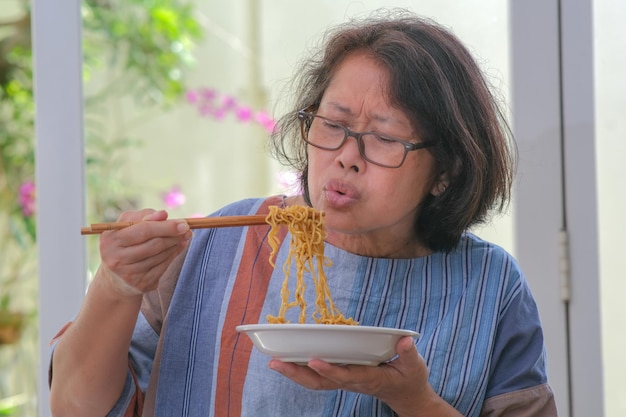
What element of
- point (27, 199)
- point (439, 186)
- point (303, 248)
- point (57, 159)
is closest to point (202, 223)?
point (303, 248)

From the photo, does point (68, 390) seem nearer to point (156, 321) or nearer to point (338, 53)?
point (156, 321)

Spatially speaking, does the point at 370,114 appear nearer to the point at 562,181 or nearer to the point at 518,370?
the point at 518,370

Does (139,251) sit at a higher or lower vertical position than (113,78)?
lower

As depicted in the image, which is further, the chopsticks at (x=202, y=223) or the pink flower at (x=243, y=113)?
the pink flower at (x=243, y=113)

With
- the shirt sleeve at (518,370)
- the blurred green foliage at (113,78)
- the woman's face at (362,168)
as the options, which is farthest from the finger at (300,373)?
the blurred green foliage at (113,78)

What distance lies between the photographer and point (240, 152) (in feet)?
12.7

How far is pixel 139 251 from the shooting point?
1.28 metres

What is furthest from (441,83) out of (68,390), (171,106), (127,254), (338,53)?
(171,106)

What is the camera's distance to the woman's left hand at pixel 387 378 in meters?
1.18

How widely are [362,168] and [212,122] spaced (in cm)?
252

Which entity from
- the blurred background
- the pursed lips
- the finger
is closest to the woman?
the pursed lips

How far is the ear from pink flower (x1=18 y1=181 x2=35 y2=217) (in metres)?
2.21

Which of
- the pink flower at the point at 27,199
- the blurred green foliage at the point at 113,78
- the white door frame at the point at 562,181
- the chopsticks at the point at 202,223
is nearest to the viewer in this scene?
the chopsticks at the point at 202,223

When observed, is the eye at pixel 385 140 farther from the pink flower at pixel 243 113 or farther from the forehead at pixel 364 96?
the pink flower at pixel 243 113
